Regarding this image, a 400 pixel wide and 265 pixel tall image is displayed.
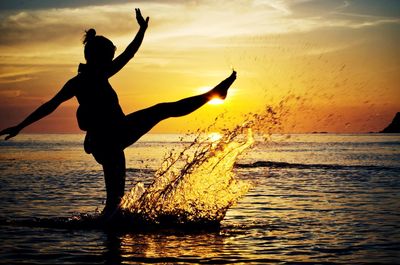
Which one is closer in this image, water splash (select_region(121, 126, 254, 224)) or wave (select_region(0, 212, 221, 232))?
wave (select_region(0, 212, 221, 232))

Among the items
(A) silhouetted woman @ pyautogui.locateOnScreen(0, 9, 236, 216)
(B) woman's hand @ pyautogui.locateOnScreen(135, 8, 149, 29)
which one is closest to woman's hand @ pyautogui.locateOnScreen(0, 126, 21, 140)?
(A) silhouetted woman @ pyautogui.locateOnScreen(0, 9, 236, 216)

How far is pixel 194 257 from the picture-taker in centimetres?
702

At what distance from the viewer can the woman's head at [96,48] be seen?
26.9ft

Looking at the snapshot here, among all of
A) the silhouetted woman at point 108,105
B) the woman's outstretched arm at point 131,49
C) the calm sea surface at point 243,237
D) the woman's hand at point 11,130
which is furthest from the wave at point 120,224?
the woman's outstretched arm at point 131,49

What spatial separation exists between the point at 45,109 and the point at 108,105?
0.97 metres

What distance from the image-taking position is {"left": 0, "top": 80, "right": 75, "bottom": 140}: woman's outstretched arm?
7639 mm

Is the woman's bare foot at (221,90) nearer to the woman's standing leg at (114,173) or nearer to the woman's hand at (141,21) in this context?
the woman's hand at (141,21)

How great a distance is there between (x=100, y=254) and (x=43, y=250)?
94 cm

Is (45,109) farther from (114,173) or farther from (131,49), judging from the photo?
(131,49)

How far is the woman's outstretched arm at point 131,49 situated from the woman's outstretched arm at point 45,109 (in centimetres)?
75

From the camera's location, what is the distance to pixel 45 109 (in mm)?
7793

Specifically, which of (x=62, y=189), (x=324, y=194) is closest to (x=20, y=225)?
(x=62, y=189)

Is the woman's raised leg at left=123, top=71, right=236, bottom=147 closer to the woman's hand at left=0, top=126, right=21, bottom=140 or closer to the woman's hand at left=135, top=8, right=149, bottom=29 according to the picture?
the woman's hand at left=135, top=8, right=149, bottom=29

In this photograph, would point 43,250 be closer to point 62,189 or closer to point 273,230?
point 273,230
